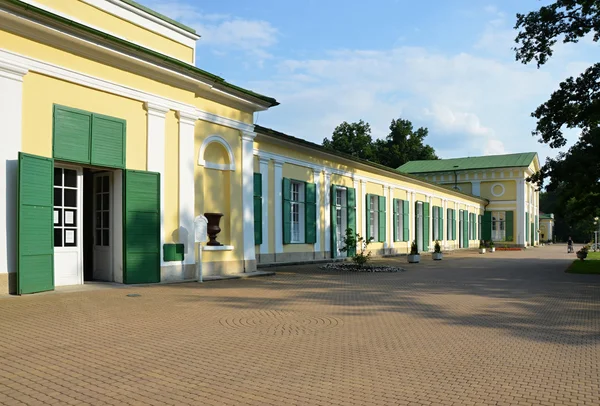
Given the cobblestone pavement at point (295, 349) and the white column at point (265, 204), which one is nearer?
the cobblestone pavement at point (295, 349)

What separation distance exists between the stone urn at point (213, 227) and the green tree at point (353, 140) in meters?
46.9

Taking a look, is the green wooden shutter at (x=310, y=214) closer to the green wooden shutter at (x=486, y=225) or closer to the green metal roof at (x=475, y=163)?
the green wooden shutter at (x=486, y=225)

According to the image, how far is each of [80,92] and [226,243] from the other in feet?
19.5

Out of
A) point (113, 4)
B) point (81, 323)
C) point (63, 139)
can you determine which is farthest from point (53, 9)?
point (81, 323)

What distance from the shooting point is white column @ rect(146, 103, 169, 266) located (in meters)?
12.5

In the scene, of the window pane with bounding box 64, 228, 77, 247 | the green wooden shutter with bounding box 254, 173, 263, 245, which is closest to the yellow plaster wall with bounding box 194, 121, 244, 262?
the green wooden shutter with bounding box 254, 173, 263, 245

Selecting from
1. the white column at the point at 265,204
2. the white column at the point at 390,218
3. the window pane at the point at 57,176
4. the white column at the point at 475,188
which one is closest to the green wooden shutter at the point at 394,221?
the white column at the point at 390,218

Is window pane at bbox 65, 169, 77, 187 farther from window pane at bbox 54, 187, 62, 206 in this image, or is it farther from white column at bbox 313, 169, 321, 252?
white column at bbox 313, 169, 321, 252

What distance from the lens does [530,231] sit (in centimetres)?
5253

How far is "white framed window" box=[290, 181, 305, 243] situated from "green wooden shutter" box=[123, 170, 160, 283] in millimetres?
8838

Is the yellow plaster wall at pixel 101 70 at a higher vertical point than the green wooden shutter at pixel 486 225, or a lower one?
higher

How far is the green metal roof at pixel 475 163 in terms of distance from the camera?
161ft

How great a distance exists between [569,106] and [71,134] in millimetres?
16148

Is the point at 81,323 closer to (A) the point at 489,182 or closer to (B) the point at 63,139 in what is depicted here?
(B) the point at 63,139
